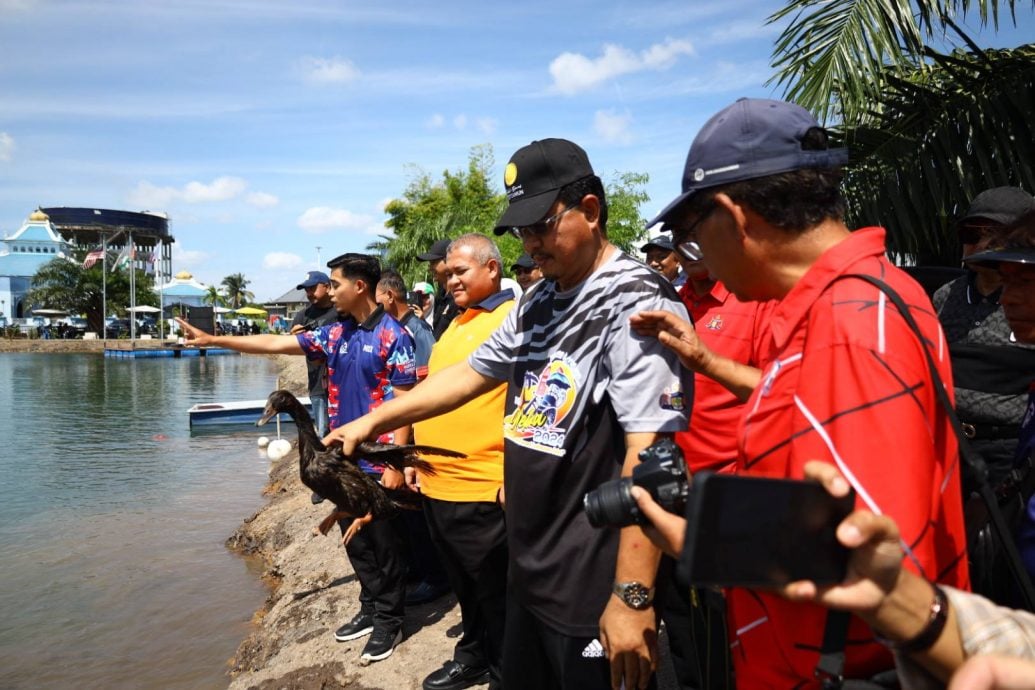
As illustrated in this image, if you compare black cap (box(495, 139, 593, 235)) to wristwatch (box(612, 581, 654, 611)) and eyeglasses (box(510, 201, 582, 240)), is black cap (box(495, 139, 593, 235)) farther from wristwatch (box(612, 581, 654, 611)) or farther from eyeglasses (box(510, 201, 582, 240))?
wristwatch (box(612, 581, 654, 611))

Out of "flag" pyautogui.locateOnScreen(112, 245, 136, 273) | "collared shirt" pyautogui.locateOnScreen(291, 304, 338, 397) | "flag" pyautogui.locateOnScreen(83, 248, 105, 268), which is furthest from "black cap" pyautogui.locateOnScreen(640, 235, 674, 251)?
"flag" pyautogui.locateOnScreen(112, 245, 136, 273)

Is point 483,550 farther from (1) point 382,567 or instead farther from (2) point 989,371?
(2) point 989,371

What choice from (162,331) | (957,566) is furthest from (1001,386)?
(162,331)

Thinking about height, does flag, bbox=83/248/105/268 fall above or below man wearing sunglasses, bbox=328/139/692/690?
above

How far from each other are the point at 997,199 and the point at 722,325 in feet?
4.18

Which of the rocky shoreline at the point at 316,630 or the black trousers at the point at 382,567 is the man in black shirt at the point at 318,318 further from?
the black trousers at the point at 382,567

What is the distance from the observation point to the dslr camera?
1.40 meters

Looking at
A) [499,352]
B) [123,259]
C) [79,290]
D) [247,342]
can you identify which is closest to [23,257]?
[123,259]

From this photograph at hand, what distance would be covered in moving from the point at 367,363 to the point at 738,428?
10.6 ft

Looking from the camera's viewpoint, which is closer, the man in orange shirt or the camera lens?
the camera lens

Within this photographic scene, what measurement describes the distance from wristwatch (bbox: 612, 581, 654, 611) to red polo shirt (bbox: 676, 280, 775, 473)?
1032 mm

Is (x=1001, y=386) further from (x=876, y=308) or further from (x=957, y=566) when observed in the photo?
(x=876, y=308)

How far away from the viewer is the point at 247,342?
492 cm

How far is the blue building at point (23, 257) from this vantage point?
74.4 meters
